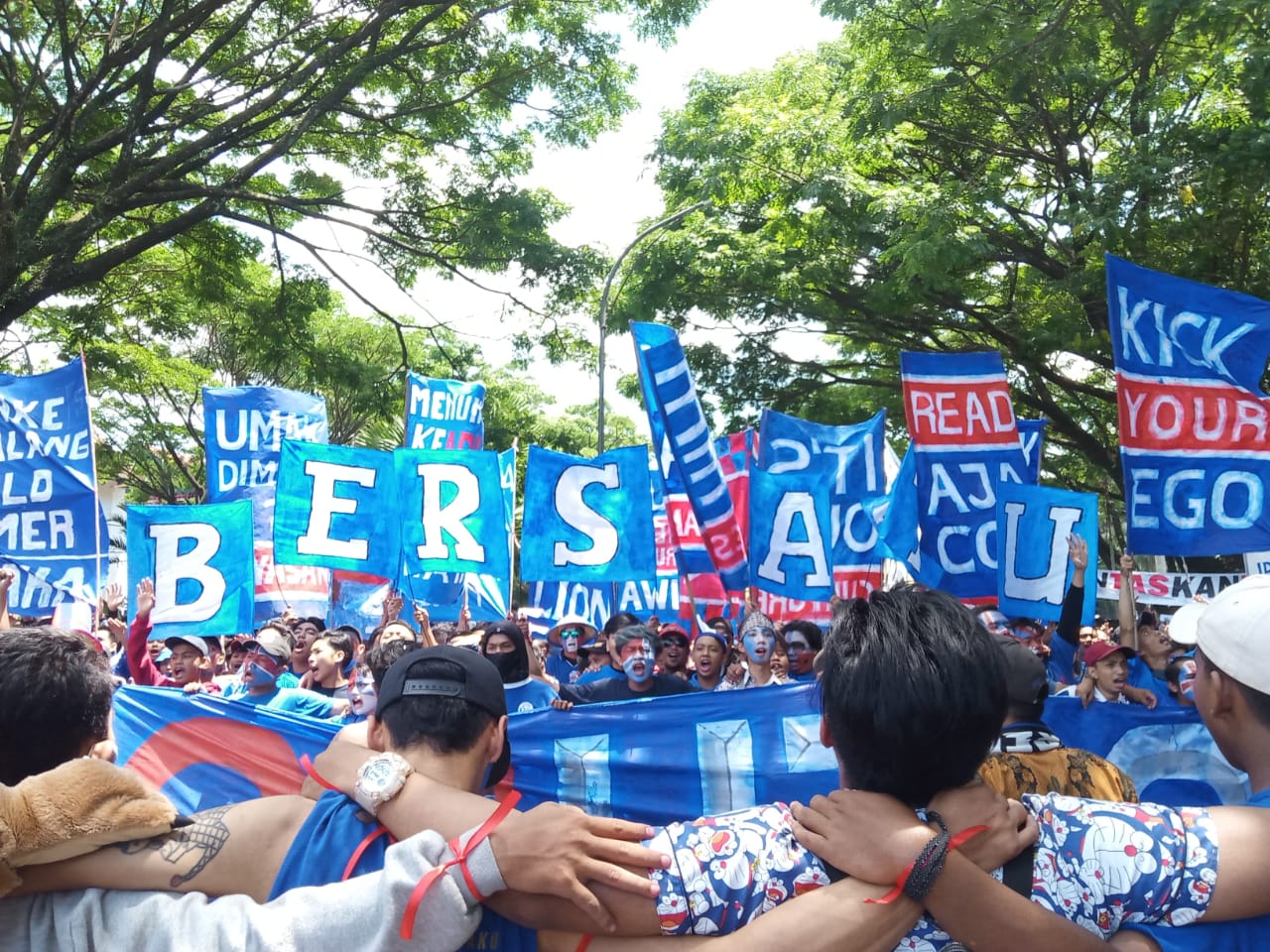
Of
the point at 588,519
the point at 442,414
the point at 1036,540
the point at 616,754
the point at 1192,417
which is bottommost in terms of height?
the point at 616,754

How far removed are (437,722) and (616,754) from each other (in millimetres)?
2862

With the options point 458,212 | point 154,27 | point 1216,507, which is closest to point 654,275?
point 458,212

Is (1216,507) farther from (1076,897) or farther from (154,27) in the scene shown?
(154,27)

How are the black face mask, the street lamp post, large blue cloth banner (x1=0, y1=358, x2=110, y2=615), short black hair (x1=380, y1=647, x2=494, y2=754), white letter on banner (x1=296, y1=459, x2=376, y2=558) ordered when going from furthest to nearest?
the street lamp post → white letter on banner (x1=296, y1=459, x2=376, y2=558) → large blue cloth banner (x1=0, y1=358, x2=110, y2=615) → the black face mask → short black hair (x1=380, y1=647, x2=494, y2=754)

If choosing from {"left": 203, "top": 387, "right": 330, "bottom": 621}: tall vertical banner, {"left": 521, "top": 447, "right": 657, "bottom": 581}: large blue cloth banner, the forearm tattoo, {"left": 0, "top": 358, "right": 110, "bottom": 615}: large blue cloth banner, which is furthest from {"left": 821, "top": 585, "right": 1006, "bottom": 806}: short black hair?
{"left": 203, "top": 387, "right": 330, "bottom": 621}: tall vertical banner

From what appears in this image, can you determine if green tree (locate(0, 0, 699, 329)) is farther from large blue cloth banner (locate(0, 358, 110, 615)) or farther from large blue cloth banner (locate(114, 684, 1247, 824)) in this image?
large blue cloth banner (locate(114, 684, 1247, 824))

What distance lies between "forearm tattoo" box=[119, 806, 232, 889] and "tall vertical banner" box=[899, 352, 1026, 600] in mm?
6074

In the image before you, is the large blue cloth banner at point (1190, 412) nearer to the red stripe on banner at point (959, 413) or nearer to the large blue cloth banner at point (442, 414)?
the red stripe on banner at point (959, 413)

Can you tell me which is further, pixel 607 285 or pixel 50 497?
pixel 607 285

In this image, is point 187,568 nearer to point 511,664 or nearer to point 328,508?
point 328,508

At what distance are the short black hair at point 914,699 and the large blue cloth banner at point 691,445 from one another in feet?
17.8

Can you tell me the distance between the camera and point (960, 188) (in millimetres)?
12148

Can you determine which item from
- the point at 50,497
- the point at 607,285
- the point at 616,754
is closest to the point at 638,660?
the point at 616,754

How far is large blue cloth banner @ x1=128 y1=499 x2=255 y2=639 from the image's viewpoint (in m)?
7.12
